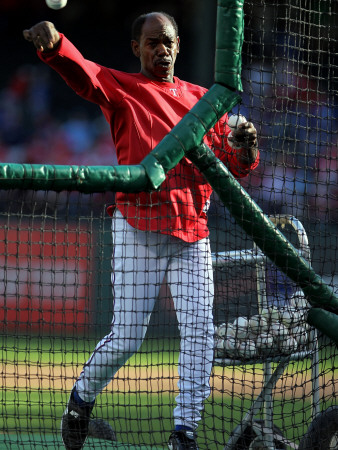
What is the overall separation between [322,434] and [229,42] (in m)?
1.66

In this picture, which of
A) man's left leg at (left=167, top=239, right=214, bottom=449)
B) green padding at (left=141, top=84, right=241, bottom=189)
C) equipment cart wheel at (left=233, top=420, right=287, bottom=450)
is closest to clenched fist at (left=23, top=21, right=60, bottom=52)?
green padding at (left=141, top=84, right=241, bottom=189)

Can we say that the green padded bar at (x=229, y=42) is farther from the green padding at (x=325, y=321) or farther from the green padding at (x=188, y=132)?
the green padding at (x=325, y=321)

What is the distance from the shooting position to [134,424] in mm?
5055

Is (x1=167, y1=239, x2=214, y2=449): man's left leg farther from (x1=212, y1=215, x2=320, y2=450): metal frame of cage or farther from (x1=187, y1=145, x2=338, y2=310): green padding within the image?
(x1=187, y1=145, x2=338, y2=310): green padding

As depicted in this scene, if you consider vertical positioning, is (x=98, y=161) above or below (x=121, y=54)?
below

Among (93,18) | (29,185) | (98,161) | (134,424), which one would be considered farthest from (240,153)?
(93,18)

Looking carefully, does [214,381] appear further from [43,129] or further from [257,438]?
[43,129]

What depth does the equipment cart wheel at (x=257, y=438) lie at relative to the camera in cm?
354

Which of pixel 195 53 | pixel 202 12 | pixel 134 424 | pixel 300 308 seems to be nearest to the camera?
pixel 300 308

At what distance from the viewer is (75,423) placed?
347 cm

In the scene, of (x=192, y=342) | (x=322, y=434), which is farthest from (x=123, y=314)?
(x=322, y=434)

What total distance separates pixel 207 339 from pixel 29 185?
1.12 metres

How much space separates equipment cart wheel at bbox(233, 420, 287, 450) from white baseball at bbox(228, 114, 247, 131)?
132 centimetres

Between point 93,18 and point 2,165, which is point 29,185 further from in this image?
point 93,18
